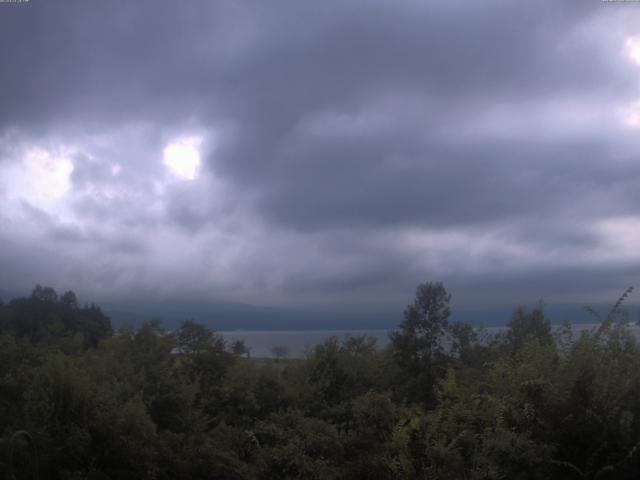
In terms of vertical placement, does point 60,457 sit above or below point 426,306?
below

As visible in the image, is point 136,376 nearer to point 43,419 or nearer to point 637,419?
point 43,419

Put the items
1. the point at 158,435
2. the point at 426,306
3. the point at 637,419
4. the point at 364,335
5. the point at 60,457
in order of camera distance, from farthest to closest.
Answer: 1. the point at 426,306
2. the point at 364,335
3. the point at 158,435
4. the point at 60,457
5. the point at 637,419

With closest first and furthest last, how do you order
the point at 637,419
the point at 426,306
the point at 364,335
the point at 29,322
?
the point at 637,419
the point at 364,335
the point at 426,306
the point at 29,322

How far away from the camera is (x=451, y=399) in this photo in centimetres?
1041

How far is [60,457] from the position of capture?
30.3 feet

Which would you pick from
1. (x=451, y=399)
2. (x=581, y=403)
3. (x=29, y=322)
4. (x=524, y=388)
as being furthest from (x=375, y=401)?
(x=29, y=322)

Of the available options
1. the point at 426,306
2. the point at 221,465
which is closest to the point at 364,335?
the point at 426,306

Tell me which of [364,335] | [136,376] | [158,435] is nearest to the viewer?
[158,435]

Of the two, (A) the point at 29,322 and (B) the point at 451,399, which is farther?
(A) the point at 29,322

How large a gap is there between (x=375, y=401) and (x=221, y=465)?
2.45m

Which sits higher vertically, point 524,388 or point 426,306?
point 426,306

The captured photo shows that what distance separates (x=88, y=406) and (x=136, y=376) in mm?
2236

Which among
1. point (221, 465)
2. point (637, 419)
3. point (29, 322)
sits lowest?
point (221, 465)

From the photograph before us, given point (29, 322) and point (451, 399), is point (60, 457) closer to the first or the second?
point (451, 399)
